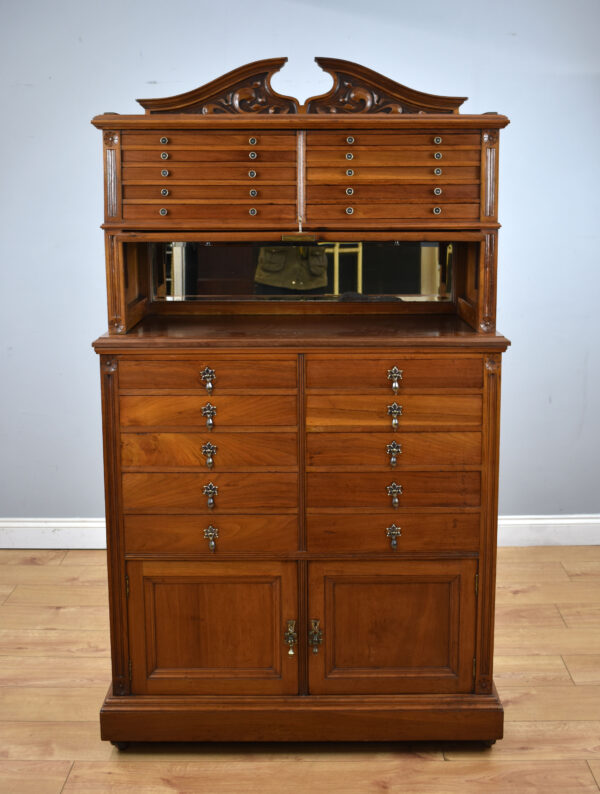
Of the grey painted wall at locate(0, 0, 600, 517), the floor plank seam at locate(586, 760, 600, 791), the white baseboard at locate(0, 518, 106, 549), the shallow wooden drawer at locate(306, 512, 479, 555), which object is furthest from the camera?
the white baseboard at locate(0, 518, 106, 549)

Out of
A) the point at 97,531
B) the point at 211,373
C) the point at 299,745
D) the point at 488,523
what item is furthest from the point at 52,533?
the point at 488,523

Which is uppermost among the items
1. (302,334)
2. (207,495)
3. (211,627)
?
(302,334)

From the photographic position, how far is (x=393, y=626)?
292 centimetres

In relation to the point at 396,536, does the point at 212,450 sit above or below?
above

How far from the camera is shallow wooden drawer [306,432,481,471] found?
281 centimetres

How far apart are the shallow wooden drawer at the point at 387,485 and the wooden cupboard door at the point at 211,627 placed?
251 mm

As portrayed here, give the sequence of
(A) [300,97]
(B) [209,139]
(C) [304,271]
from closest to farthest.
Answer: (B) [209,139] → (C) [304,271] → (A) [300,97]

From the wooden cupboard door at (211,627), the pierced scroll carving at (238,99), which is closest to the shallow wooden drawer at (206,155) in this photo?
the pierced scroll carving at (238,99)

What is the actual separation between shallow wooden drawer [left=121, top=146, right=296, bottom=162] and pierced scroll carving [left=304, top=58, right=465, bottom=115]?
169 millimetres

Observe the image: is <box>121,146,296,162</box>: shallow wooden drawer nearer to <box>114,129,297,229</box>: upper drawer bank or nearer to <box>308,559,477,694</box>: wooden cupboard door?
<box>114,129,297,229</box>: upper drawer bank

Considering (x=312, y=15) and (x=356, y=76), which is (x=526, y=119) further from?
(x=356, y=76)

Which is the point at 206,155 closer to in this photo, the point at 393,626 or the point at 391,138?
the point at 391,138

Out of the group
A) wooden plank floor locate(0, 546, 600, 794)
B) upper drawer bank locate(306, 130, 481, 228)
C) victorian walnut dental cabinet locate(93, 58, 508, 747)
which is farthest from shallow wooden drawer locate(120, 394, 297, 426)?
wooden plank floor locate(0, 546, 600, 794)

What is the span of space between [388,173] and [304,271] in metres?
0.59
